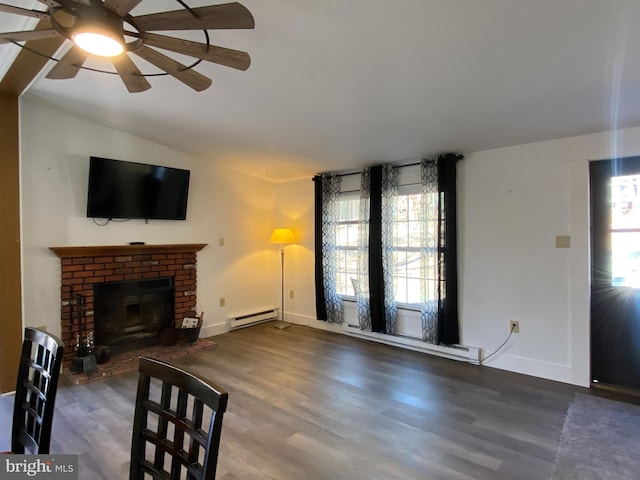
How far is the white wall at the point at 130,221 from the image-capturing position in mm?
3438

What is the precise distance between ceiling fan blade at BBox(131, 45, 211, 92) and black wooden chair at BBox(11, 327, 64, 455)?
4.17 feet

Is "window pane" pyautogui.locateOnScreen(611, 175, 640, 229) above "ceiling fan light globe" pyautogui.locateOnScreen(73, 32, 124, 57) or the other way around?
the other way around

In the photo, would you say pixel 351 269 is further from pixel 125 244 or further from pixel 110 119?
pixel 110 119

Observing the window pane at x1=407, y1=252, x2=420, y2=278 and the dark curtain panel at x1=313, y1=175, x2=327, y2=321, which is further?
the dark curtain panel at x1=313, y1=175, x2=327, y2=321

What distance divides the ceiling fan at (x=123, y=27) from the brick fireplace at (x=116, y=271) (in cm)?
253

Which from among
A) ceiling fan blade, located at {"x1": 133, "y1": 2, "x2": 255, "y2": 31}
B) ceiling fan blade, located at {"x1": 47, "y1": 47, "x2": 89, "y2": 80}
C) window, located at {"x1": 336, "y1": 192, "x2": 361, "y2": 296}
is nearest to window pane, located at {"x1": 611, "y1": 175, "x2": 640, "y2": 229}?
window, located at {"x1": 336, "y1": 192, "x2": 361, "y2": 296}

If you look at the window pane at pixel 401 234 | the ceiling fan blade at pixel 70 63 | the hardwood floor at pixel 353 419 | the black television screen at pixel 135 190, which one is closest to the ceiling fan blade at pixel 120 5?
the ceiling fan blade at pixel 70 63

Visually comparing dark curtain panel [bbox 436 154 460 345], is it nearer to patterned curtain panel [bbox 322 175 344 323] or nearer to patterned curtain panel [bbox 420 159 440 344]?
patterned curtain panel [bbox 420 159 440 344]

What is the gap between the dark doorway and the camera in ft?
9.82

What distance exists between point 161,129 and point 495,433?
4.11 m

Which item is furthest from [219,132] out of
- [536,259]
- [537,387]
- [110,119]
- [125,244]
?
[537,387]

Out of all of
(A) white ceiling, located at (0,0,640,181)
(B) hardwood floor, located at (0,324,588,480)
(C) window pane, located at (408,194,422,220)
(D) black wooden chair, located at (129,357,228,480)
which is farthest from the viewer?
(C) window pane, located at (408,194,422,220)

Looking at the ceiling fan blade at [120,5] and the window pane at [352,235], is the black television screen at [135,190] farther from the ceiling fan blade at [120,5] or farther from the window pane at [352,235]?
the ceiling fan blade at [120,5]

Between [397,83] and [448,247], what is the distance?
1939 millimetres
